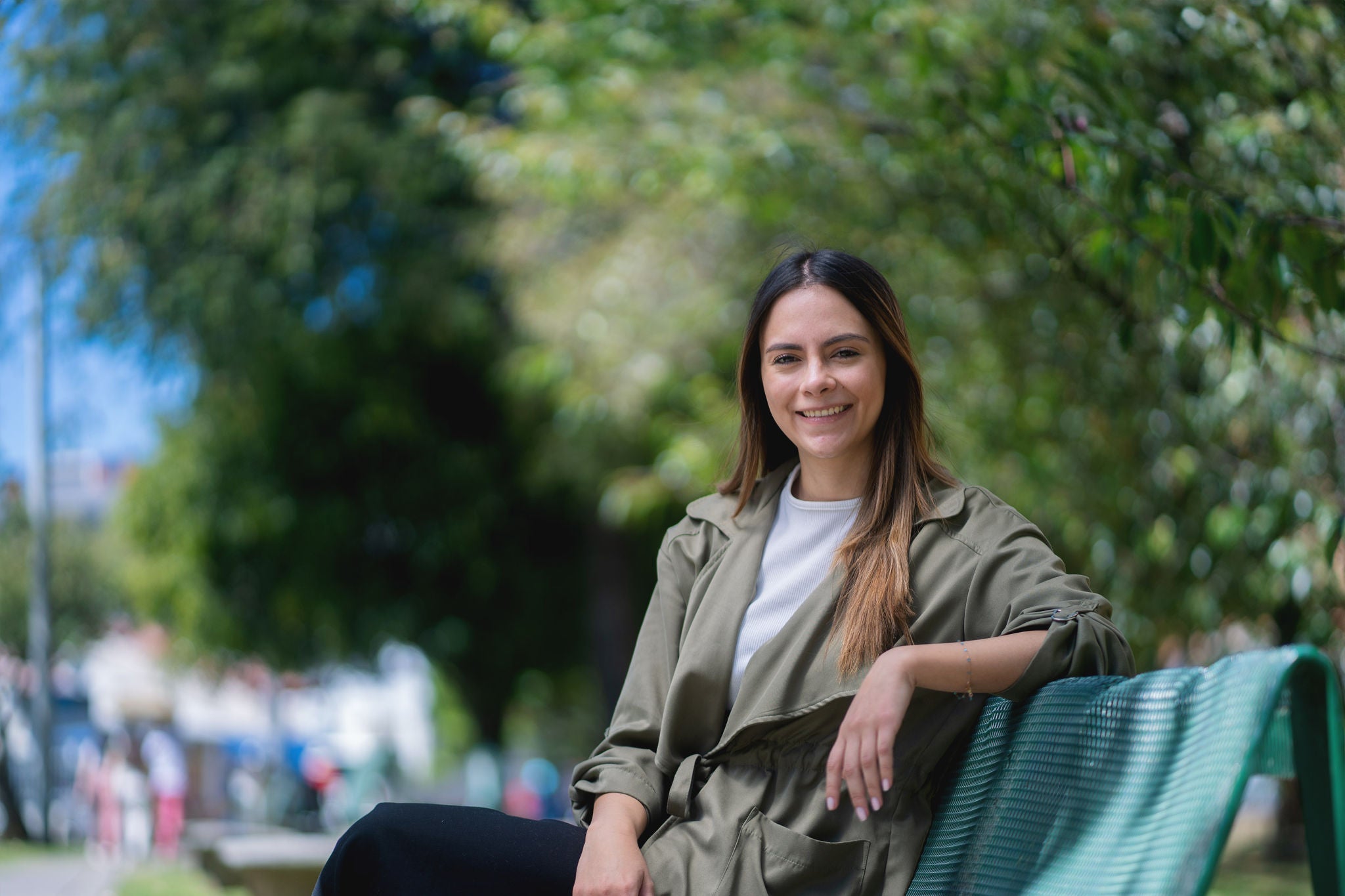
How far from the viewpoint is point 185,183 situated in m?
12.3

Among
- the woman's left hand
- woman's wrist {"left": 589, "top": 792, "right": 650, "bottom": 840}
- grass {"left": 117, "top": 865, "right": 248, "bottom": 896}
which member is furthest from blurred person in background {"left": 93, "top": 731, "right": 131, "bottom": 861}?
the woman's left hand

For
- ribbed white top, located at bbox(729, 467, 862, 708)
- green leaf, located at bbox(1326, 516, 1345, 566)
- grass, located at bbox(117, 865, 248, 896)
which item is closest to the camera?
ribbed white top, located at bbox(729, 467, 862, 708)

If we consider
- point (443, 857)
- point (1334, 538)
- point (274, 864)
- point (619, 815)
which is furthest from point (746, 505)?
point (274, 864)

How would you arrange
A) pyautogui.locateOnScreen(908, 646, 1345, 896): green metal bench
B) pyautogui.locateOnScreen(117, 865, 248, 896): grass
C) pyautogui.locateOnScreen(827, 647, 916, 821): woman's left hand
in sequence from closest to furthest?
pyautogui.locateOnScreen(908, 646, 1345, 896): green metal bench < pyautogui.locateOnScreen(827, 647, 916, 821): woman's left hand < pyautogui.locateOnScreen(117, 865, 248, 896): grass

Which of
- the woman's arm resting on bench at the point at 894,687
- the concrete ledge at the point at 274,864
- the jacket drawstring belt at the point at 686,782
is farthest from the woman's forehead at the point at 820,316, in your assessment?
the concrete ledge at the point at 274,864

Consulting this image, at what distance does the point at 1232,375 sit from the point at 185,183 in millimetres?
9683

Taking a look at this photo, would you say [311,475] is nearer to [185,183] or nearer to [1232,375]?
[185,183]

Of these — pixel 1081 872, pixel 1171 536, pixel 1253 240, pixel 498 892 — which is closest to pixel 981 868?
pixel 1081 872

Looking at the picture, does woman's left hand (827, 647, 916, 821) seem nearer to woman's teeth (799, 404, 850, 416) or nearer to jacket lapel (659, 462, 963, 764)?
jacket lapel (659, 462, 963, 764)

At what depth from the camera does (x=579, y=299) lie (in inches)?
408

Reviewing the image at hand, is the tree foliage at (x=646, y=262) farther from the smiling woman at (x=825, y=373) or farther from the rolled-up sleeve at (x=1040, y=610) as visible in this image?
the rolled-up sleeve at (x=1040, y=610)

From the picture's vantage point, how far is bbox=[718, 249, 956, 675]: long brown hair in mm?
2068

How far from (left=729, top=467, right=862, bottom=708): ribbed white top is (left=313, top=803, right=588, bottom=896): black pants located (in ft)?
1.25

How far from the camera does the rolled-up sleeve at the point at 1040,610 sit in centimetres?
190
